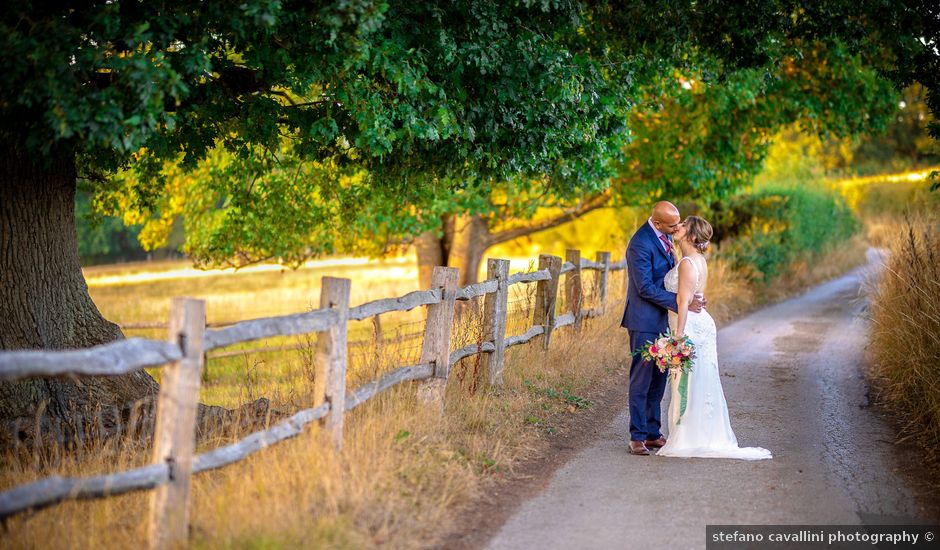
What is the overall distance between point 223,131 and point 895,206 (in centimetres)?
3869

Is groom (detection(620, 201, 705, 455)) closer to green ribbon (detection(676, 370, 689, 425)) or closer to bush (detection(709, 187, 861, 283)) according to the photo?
green ribbon (detection(676, 370, 689, 425))

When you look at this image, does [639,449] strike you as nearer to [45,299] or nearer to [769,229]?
[45,299]

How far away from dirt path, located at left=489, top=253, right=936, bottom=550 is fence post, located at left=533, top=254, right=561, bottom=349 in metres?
2.18

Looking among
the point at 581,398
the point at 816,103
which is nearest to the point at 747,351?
the point at 581,398

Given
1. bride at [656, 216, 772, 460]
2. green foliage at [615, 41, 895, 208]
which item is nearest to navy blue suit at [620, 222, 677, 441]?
bride at [656, 216, 772, 460]

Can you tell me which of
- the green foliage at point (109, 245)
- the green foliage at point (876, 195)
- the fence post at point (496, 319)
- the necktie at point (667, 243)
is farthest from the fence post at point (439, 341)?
the green foliage at point (109, 245)

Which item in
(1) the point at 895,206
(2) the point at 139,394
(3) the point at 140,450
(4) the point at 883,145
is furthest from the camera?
(4) the point at 883,145

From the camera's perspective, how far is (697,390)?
24.6 feet

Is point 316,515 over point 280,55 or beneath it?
beneath

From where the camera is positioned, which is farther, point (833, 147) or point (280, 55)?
point (833, 147)

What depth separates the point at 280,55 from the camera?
732cm

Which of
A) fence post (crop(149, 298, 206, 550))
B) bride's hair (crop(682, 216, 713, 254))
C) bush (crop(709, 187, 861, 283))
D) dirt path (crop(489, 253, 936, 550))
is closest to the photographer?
fence post (crop(149, 298, 206, 550))

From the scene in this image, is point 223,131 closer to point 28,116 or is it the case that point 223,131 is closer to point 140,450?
point 28,116

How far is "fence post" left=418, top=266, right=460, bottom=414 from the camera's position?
787cm
